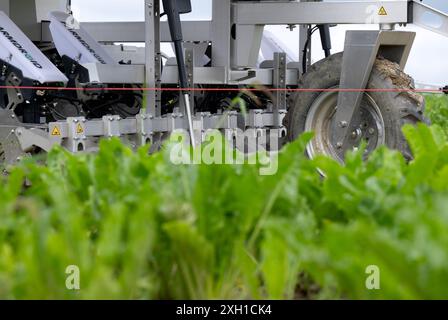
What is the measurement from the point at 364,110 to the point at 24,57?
327cm

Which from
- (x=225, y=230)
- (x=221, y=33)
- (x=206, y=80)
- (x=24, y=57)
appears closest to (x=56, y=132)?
(x=24, y=57)

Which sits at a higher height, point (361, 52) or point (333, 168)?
point (361, 52)

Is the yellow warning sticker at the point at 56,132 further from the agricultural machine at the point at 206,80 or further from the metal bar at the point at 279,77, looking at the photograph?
the metal bar at the point at 279,77

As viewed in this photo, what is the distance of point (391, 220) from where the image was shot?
2.24m

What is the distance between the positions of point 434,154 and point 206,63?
330 inches

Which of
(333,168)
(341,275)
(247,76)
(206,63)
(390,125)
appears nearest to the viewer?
(341,275)

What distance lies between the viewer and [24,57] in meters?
9.19

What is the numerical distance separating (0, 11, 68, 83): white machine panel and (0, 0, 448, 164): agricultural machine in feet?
0.04

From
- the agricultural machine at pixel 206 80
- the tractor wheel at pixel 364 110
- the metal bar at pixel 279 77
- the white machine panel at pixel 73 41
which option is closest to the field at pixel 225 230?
the tractor wheel at pixel 364 110

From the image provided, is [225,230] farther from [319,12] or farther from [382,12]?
[319,12]

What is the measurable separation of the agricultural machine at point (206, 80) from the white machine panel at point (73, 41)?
0.05 ft

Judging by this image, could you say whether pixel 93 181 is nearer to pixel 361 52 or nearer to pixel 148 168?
pixel 148 168

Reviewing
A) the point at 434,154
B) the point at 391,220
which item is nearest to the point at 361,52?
the point at 434,154

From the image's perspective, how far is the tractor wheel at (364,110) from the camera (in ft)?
26.8
